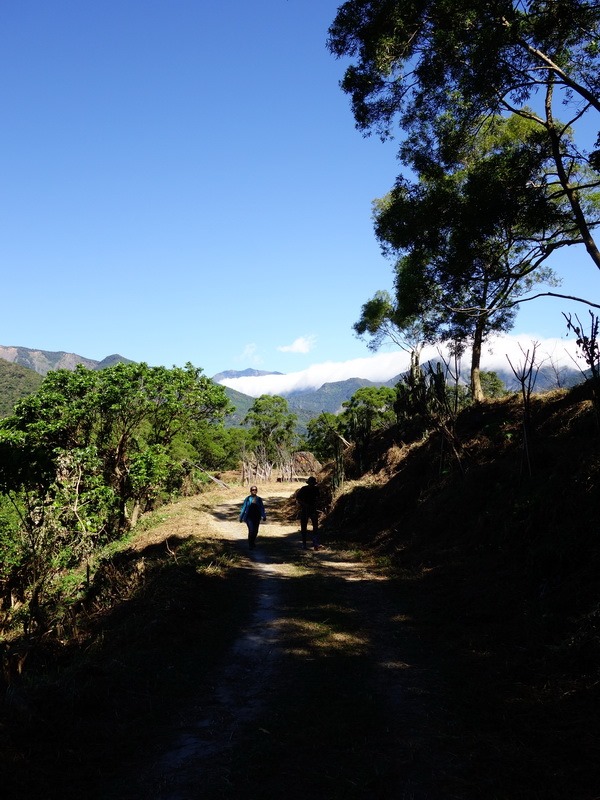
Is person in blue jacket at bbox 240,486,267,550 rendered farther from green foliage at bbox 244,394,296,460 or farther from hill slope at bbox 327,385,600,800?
green foliage at bbox 244,394,296,460

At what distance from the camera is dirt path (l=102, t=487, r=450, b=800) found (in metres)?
3.59

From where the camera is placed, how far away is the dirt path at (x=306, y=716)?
3590 millimetres

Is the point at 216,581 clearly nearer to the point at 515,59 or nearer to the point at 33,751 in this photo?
the point at 33,751

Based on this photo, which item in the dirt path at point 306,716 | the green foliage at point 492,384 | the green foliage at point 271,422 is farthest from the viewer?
the green foliage at point 271,422

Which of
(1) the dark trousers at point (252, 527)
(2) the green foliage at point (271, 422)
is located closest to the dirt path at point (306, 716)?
(1) the dark trousers at point (252, 527)

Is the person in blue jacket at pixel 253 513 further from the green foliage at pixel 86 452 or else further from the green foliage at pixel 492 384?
the green foliage at pixel 492 384

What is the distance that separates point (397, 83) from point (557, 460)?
913 centimetres

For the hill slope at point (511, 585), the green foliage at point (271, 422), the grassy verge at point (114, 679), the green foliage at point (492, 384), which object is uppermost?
the green foliage at point (492, 384)

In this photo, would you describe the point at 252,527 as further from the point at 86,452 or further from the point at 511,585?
the point at 511,585

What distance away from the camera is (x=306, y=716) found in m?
4.56

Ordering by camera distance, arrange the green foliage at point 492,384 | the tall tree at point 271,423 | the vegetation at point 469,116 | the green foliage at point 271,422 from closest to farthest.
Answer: the vegetation at point 469,116, the green foliage at point 492,384, the tall tree at point 271,423, the green foliage at point 271,422

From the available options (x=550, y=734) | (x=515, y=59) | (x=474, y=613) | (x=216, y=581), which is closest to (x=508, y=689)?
(x=550, y=734)

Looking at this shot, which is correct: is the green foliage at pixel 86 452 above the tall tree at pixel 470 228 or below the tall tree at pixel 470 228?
below

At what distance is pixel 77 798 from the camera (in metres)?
3.51
